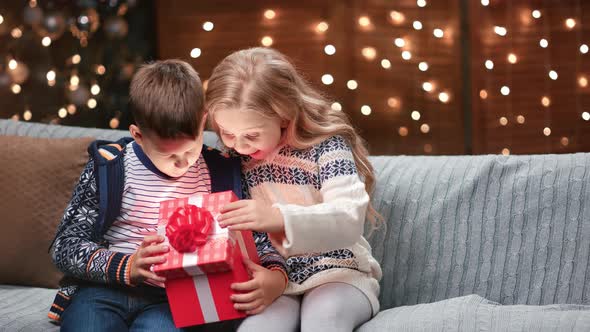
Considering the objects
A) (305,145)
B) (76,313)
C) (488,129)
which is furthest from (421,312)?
(488,129)

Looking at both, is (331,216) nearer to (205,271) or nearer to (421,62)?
(205,271)

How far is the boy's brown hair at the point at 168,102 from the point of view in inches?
66.1

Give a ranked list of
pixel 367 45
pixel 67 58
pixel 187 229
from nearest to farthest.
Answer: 1. pixel 187 229
2. pixel 67 58
3. pixel 367 45

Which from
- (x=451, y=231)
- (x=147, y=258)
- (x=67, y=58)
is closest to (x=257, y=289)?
(x=147, y=258)

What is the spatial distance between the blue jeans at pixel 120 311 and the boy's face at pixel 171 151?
0.27 m

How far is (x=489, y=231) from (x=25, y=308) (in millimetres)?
1164

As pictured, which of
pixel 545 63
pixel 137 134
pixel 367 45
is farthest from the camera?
pixel 367 45

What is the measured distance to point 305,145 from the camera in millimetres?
1866

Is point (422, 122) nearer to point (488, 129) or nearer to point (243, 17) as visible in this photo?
point (488, 129)

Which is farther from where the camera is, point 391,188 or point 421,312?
point 391,188

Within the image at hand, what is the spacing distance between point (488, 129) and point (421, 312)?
2003 millimetres

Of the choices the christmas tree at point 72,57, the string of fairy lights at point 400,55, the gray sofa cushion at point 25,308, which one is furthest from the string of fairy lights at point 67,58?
the gray sofa cushion at point 25,308

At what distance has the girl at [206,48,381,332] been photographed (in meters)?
1.65

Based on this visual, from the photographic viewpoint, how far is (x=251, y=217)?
5.30 ft
